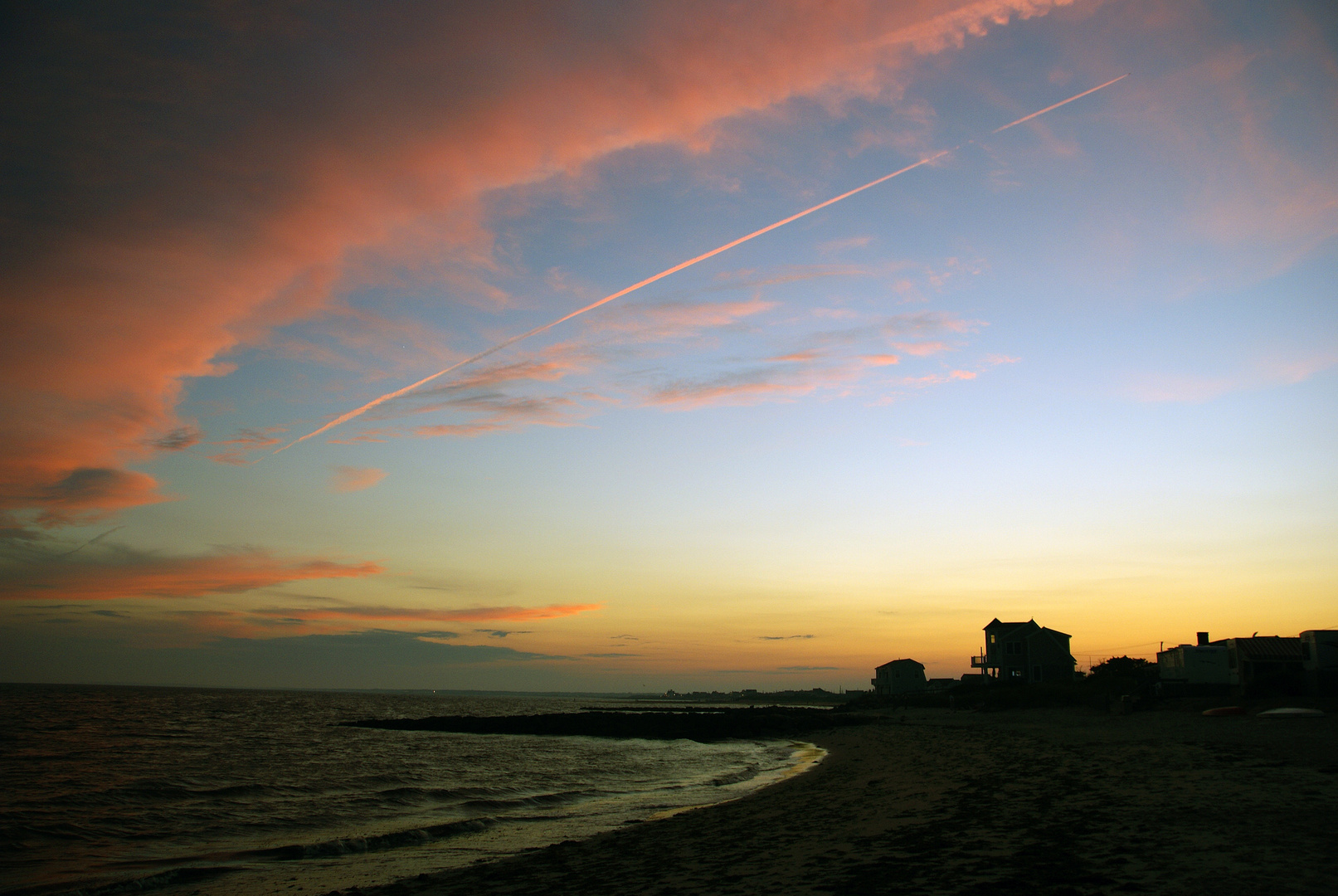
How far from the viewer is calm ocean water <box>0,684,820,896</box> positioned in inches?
630

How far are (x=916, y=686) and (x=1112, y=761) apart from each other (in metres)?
80.7

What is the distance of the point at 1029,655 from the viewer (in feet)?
233

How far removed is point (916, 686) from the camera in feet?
309

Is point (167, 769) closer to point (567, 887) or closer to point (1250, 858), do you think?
point (567, 887)

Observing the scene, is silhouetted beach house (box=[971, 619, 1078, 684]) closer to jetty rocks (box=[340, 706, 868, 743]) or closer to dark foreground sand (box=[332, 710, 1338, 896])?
jetty rocks (box=[340, 706, 868, 743])

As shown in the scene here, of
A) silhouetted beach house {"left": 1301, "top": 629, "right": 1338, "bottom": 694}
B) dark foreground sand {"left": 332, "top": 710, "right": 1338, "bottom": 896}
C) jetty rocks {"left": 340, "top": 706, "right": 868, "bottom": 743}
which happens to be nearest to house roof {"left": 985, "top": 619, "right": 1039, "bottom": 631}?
jetty rocks {"left": 340, "top": 706, "right": 868, "bottom": 743}

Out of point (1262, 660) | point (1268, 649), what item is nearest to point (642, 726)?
point (1262, 660)

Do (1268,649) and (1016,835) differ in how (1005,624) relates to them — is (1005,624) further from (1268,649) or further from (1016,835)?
(1016,835)

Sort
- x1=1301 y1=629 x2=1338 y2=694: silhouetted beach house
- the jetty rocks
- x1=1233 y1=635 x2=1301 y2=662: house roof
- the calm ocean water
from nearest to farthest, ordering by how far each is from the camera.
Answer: the calm ocean water, x1=1301 y1=629 x2=1338 y2=694: silhouetted beach house, x1=1233 y1=635 x2=1301 y2=662: house roof, the jetty rocks

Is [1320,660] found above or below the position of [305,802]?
above

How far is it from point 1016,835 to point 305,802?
23.9 m

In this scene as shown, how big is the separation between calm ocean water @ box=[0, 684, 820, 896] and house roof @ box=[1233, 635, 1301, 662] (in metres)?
28.3

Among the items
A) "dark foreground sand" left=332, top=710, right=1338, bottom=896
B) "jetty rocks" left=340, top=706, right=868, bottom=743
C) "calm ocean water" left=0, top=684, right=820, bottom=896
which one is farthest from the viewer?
"jetty rocks" left=340, top=706, right=868, bottom=743

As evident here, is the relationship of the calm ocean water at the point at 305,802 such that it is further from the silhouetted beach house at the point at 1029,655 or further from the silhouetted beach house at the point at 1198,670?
the silhouetted beach house at the point at 1029,655
